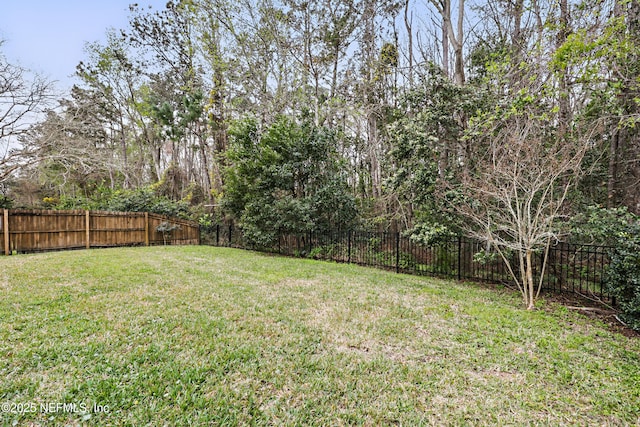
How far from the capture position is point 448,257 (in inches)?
282

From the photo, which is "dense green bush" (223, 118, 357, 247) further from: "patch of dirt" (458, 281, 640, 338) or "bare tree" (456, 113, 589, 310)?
"patch of dirt" (458, 281, 640, 338)

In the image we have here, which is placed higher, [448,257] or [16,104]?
[16,104]

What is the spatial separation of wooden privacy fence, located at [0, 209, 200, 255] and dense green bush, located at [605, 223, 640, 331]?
13541 mm

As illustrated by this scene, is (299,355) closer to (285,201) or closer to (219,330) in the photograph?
(219,330)

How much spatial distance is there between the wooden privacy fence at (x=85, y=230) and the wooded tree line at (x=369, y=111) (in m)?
1.32

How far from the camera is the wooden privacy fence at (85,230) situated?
348 inches

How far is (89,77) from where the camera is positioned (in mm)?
15742

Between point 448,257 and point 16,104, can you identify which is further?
point 16,104

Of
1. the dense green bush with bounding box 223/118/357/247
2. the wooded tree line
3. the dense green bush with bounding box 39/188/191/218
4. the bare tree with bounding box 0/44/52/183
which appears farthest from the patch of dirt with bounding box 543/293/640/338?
the bare tree with bounding box 0/44/52/183

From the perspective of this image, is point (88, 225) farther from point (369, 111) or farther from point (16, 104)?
point (369, 111)

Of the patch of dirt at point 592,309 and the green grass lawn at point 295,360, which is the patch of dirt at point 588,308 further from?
the green grass lawn at point 295,360

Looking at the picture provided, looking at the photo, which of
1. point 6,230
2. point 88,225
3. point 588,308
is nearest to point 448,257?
point 588,308

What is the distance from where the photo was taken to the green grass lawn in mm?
1913

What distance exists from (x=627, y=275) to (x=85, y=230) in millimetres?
14676
